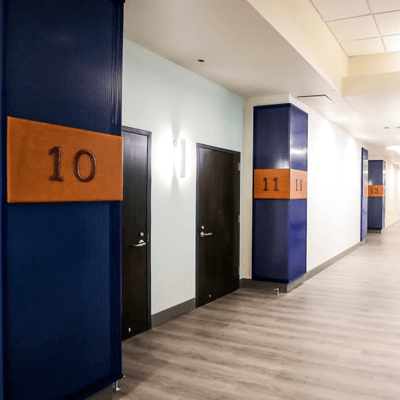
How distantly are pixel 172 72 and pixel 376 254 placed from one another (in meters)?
8.34

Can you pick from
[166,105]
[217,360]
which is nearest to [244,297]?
[217,360]

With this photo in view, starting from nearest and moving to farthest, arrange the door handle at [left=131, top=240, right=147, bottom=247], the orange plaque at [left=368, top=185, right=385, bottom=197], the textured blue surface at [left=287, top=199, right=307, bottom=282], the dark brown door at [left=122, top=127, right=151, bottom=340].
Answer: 1. the dark brown door at [left=122, top=127, right=151, bottom=340]
2. the door handle at [left=131, top=240, right=147, bottom=247]
3. the textured blue surface at [left=287, top=199, right=307, bottom=282]
4. the orange plaque at [left=368, top=185, right=385, bottom=197]

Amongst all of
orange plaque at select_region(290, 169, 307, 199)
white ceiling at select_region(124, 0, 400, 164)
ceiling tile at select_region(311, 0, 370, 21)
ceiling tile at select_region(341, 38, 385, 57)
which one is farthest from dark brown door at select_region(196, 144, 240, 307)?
ceiling tile at select_region(341, 38, 385, 57)

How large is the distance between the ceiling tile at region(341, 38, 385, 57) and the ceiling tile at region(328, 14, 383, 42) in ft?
0.61

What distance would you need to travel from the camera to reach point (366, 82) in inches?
263

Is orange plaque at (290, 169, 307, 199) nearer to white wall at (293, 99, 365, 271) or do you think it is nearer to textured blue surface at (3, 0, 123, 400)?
white wall at (293, 99, 365, 271)

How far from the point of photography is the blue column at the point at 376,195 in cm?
1758

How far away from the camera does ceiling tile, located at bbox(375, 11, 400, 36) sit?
17.7ft

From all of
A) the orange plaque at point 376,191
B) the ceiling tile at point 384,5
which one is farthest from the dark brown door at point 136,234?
the orange plaque at point 376,191

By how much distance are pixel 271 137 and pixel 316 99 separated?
1.00 metres

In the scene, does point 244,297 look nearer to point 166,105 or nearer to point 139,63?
point 166,105

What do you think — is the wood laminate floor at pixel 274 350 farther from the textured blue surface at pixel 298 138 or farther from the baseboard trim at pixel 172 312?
the textured blue surface at pixel 298 138

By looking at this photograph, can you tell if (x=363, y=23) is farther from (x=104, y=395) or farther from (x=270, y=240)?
(x=104, y=395)

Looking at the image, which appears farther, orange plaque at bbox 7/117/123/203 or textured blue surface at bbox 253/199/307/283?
textured blue surface at bbox 253/199/307/283
